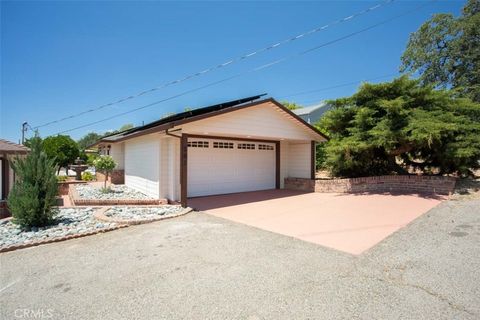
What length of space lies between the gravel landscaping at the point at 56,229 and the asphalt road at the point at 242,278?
0.58 m

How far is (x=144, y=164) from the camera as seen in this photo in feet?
34.1

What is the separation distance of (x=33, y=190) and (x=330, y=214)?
25.1 ft

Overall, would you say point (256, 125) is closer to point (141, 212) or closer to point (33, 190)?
point (141, 212)

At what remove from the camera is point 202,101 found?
110 ft

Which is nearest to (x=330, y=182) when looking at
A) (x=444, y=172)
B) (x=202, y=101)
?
(x=444, y=172)

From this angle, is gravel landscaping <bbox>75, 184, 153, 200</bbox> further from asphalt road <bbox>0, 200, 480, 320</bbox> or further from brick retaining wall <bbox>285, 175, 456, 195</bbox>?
brick retaining wall <bbox>285, 175, 456, 195</bbox>

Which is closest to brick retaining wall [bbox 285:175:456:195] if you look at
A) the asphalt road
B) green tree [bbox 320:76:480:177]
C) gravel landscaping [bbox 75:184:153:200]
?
green tree [bbox 320:76:480:177]

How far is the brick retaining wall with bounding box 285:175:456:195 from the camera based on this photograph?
29.2 ft

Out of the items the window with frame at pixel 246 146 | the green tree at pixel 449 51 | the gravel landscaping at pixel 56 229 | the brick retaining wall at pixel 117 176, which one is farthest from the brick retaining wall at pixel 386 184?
the green tree at pixel 449 51

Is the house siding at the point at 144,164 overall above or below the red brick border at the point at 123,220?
above

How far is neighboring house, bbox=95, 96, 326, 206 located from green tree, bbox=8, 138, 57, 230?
3062 mm

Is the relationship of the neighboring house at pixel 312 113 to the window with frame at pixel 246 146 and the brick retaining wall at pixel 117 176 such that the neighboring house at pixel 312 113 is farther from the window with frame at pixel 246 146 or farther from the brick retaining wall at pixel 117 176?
the brick retaining wall at pixel 117 176

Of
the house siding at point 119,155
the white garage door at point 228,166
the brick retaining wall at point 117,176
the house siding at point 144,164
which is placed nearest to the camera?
the house siding at point 144,164

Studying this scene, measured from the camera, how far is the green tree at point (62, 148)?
19047 mm
